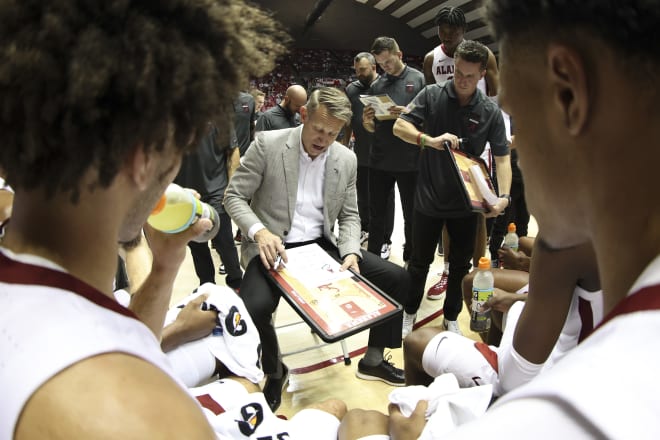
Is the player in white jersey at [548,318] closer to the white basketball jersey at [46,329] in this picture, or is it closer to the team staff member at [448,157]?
the white basketball jersey at [46,329]

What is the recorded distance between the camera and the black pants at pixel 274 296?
2.07m

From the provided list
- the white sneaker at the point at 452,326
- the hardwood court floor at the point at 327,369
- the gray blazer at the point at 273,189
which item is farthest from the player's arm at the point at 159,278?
the white sneaker at the point at 452,326

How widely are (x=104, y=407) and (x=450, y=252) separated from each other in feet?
8.09

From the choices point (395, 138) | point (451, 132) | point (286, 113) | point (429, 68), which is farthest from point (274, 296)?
point (429, 68)

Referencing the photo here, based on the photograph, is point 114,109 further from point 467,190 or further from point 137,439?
point 467,190

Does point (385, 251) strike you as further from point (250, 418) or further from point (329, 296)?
point (250, 418)

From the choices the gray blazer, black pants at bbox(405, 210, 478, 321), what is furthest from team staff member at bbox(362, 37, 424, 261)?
the gray blazer

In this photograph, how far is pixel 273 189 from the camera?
2367 mm

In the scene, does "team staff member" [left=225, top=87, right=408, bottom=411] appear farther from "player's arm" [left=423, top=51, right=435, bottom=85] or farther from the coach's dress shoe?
"player's arm" [left=423, top=51, right=435, bottom=85]

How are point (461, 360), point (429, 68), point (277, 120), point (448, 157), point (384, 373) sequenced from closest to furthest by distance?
point (461, 360) < point (384, 373) < point (448, 157) < point (429, 68) < point (277, 120)

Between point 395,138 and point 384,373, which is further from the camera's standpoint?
point 395,138

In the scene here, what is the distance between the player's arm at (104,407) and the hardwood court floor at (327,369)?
1.80 meters

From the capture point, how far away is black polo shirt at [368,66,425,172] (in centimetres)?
339

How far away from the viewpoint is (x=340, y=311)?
1.66 metres
